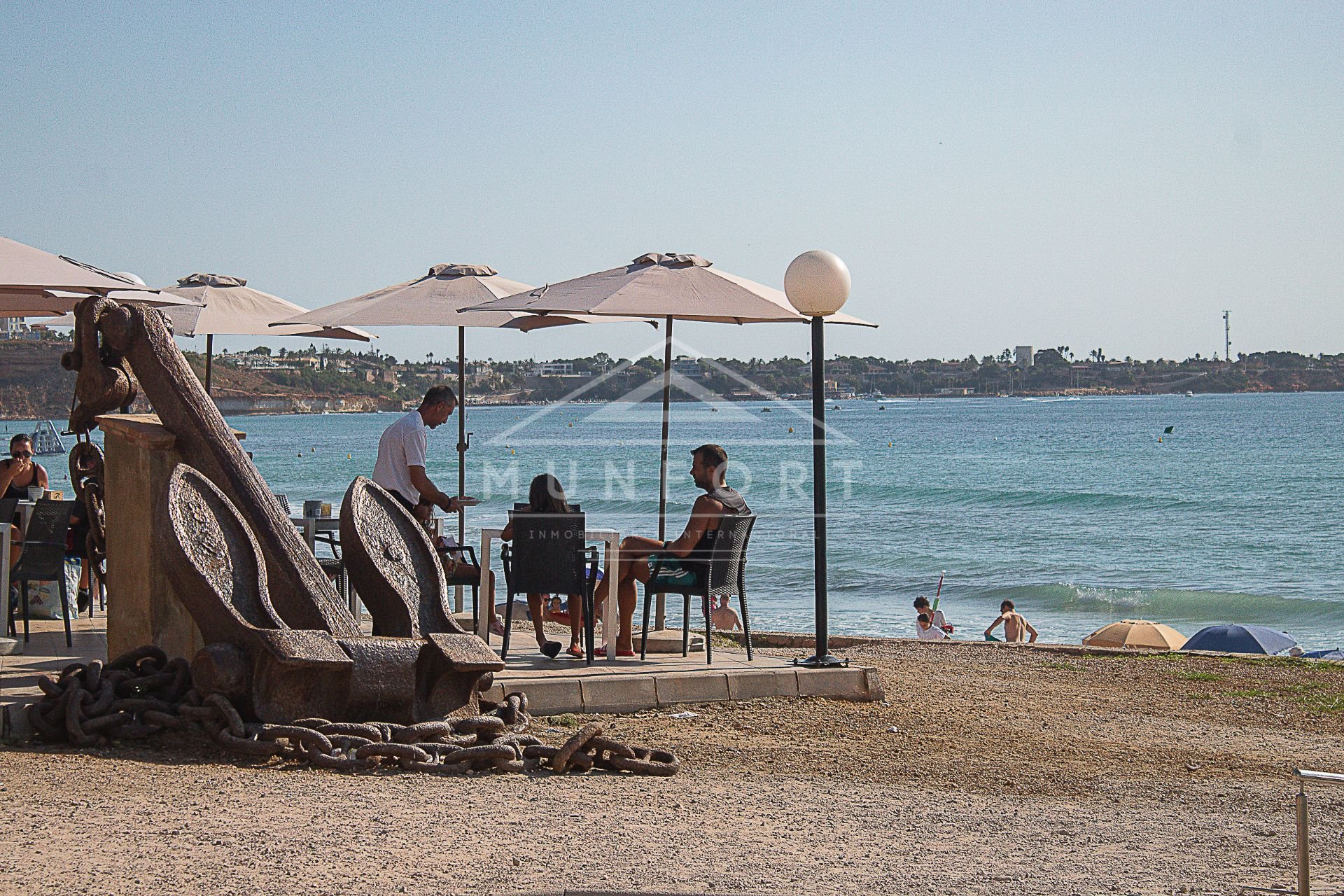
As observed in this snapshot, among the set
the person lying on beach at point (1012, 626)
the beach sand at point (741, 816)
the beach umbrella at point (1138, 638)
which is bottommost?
the person lying on beach at point (1012, 626)

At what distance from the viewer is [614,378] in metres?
75.6

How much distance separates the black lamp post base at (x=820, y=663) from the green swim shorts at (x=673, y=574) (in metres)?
0.80

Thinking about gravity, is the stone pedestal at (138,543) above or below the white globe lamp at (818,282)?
below

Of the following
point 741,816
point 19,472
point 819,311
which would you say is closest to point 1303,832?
point 741,816

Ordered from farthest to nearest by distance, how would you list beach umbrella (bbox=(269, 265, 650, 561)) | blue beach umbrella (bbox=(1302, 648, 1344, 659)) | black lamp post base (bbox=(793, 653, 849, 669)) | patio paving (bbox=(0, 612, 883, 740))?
1. blue beach umbrella (bbox=(1302, 648, 1344, 659))
2. beach umbrella (bbox=(269, 265, 650, 561))
3. black lamp post base (bbox=(793, 653, 849, 669))
4. patio paving (bbox=(0, 612, 883, 740))

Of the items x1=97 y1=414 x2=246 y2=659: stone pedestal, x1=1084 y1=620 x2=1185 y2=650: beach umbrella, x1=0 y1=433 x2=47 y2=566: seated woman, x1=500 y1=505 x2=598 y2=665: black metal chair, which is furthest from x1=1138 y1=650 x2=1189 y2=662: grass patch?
x1=0 y1=433 x2=47 y2=566: seated woman

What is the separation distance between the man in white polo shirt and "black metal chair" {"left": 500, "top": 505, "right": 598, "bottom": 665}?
66 centimetres

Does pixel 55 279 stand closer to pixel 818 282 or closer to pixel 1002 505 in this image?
pixel 818 282

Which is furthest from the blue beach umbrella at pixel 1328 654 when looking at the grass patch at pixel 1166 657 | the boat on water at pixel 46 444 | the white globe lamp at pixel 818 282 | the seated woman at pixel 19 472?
the boat on water at pixel 46 444

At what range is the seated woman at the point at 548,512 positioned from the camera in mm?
7254

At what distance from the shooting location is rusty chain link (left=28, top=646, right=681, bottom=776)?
4.84 m

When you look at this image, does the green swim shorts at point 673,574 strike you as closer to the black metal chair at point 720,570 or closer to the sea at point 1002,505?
the black metal chair at point 720,570

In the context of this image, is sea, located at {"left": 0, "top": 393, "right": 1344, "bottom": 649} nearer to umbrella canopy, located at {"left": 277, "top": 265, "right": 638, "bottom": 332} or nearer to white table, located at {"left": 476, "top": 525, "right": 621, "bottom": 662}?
umbrella canopy, located at {"left": 277, "top": 265, "right": 638, "bottom": 332}

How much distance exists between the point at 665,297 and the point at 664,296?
1 cm
